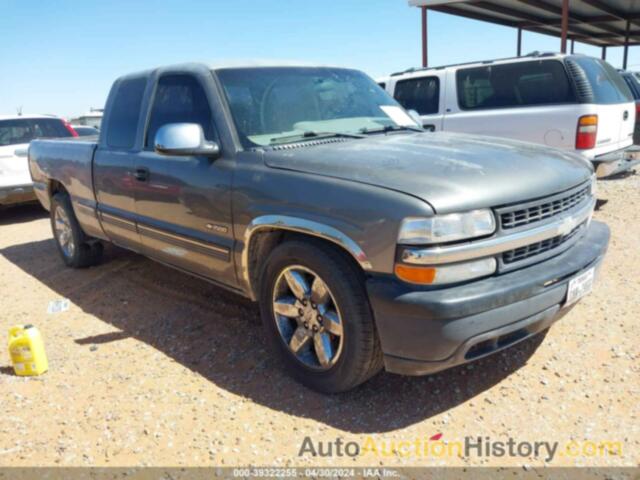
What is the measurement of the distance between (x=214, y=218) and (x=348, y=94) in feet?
4.58

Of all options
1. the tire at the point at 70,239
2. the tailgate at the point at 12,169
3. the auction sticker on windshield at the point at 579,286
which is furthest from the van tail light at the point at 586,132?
the tailgate at the point at 12,169

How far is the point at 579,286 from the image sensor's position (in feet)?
9.35

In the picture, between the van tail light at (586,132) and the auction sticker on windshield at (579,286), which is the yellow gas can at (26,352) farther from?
the van tail light at (586,132)

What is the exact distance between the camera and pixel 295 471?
2.44 metres

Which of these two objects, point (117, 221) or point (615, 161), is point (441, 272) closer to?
point (117, 221)

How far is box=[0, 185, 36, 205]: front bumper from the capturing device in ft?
27.4

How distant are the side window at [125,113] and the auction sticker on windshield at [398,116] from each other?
194 centimetres

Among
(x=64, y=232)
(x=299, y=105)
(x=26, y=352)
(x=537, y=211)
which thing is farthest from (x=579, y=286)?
(x=64, y=232)

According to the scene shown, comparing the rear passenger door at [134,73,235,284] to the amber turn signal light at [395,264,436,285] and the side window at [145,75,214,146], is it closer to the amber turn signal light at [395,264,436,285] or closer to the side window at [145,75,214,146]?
the side window at [145,75,214,146]

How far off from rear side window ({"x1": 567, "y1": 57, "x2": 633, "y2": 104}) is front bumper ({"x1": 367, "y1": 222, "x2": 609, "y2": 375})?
4.66m

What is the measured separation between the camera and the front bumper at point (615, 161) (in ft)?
20.8

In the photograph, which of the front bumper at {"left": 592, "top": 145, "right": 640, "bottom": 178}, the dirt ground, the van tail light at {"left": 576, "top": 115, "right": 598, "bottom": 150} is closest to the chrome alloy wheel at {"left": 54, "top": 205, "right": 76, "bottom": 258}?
the dirt ground

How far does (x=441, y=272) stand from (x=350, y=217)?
0.50 metres

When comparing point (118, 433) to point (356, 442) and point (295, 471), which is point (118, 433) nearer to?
point (295, 471)
